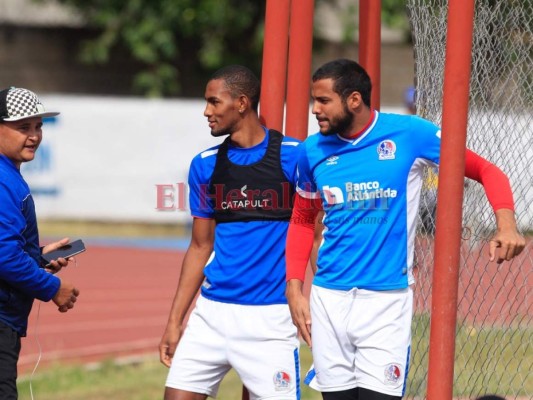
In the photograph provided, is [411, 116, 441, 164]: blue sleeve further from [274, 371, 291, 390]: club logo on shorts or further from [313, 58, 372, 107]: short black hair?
[274, 371, 291, 390]: club logo on shorts

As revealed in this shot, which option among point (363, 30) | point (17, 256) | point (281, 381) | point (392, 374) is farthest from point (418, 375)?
point (17, 256)

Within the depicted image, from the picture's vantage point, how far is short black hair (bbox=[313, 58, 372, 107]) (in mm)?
5062

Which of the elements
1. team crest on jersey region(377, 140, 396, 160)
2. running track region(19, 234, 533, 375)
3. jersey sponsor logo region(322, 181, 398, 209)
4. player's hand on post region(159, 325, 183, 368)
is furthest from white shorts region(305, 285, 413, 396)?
running track region(19, 234, 533, 375)

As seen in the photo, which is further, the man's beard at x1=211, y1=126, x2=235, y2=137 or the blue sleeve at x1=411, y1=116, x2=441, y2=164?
the man's beard at x1=211, y1=126, x2=235, y2=137

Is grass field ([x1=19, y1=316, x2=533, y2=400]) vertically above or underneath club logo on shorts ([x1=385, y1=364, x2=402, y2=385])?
underneath

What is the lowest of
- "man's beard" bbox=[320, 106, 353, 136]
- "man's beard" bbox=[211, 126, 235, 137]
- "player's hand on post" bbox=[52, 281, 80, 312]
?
"player's hand on post" bbox=[52, 281, 80, 312]

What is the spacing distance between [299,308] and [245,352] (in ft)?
1.79

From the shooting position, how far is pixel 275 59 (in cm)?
621

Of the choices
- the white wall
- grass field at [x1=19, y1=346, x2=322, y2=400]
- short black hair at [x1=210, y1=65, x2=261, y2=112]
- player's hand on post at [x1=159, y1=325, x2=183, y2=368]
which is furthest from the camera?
the white wall

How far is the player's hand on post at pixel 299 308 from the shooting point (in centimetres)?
524

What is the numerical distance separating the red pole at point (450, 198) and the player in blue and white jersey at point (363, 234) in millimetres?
513

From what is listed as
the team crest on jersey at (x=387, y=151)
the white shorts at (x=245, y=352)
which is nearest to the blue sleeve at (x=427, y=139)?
the team crest on jersey at (x=387, y=151)

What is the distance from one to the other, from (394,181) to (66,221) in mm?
16161

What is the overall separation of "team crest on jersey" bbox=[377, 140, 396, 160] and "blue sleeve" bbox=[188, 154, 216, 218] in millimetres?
1114
